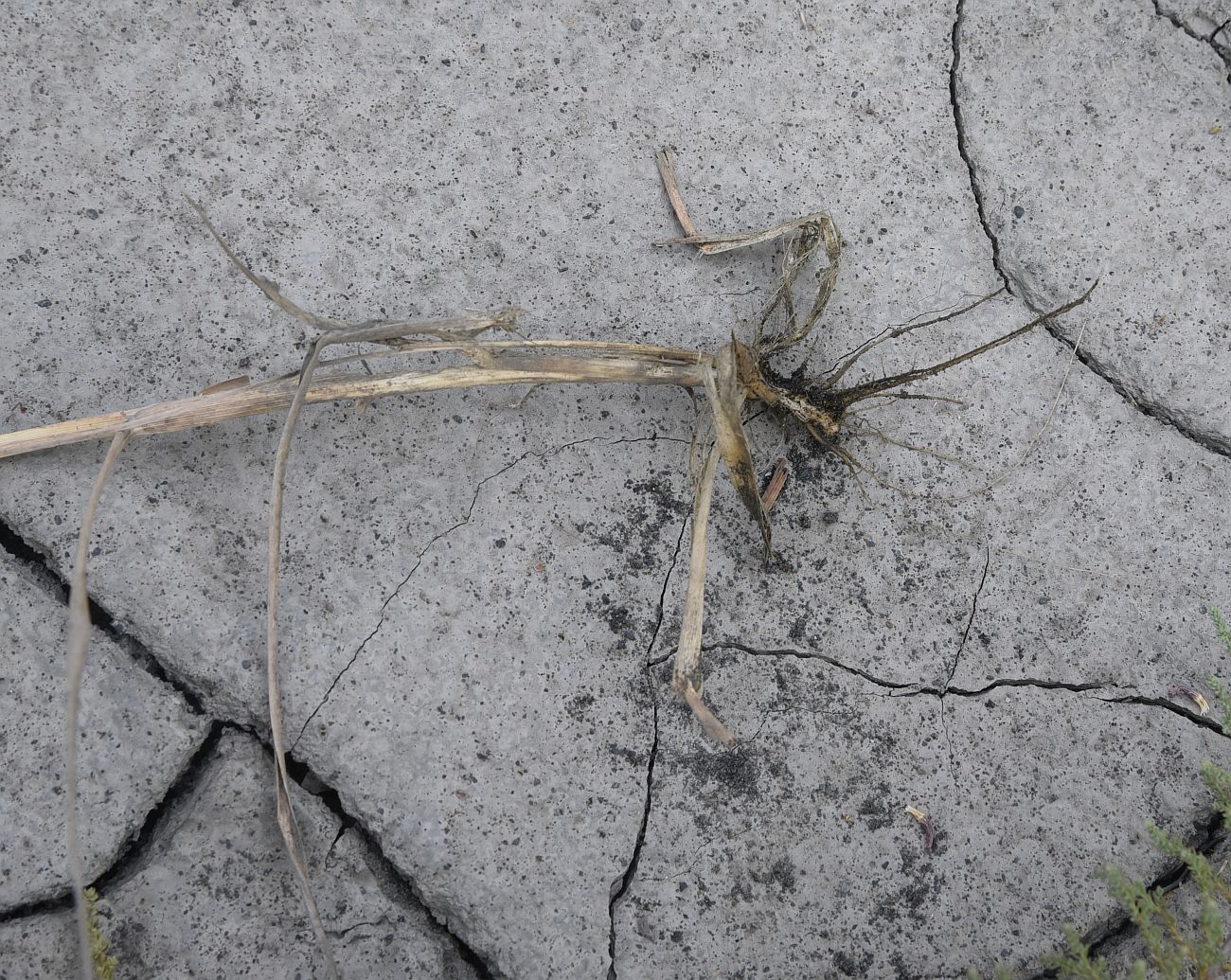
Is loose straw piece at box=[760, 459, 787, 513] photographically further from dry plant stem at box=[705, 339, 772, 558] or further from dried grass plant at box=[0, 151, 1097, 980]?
dry plant stem at box=[705, 339, 772, 558]

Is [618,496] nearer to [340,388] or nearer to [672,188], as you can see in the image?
[340,388]

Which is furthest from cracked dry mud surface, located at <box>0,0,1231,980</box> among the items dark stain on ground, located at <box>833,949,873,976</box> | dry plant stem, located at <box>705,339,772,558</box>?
dry plant stem, located at <box>705,339,772,558</box>

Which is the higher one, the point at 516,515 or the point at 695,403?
the point at 695,403

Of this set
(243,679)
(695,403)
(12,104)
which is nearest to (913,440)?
(695,403)

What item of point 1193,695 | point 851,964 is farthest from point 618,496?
point 1193,695

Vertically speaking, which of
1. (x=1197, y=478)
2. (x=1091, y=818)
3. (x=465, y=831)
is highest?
(x=1197, y=478)

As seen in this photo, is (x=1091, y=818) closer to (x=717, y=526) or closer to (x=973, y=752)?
(x=973, y=752)

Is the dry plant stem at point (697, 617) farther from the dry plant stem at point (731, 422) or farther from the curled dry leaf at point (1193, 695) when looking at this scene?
the curled dry leaf at point (1193, 695)
